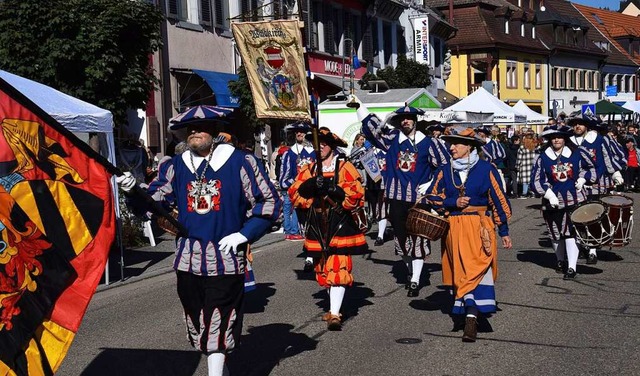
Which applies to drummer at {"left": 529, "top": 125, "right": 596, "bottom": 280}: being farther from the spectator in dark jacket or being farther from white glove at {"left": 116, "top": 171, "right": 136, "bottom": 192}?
the spectator in dark jacket

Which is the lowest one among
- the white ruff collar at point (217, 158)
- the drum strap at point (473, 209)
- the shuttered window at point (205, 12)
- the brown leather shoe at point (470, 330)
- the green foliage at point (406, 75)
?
the brown leather shoe at point (470, 330)

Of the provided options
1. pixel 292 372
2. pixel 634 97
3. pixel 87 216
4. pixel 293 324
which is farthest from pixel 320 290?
pixel 634 97

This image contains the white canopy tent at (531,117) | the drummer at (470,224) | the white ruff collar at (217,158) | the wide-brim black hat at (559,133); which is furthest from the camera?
the white canopy tent at (531,117)

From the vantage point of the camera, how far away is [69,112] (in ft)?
38.0

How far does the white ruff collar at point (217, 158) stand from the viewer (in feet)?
21.0

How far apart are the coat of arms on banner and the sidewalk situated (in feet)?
14.7

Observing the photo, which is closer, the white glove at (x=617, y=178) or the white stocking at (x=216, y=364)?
the white stocking at (x=216, y=364)

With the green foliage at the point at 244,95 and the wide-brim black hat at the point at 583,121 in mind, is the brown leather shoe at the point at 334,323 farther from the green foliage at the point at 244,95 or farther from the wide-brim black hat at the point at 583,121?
the green foliage at the point at 244,95

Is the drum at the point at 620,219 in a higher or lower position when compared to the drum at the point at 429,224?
lower

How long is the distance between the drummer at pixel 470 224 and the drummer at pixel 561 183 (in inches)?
118

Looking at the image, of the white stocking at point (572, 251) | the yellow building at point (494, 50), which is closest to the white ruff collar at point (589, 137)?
the white stocking at point (572, 251)

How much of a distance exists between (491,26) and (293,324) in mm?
49659

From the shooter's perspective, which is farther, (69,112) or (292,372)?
(69,112)

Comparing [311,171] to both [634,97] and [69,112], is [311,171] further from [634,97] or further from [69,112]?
[634,97]
